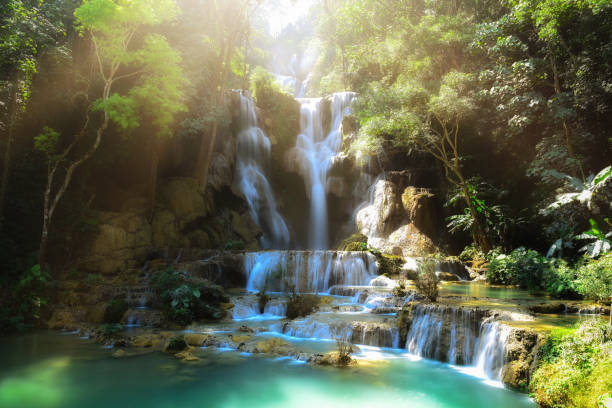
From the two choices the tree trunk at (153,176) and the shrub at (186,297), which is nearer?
the shrub at (186,297)

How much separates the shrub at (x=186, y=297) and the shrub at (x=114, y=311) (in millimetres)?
933

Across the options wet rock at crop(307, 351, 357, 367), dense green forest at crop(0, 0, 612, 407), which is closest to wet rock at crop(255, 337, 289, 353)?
wet rock at crop(307, 351, 357, 367)

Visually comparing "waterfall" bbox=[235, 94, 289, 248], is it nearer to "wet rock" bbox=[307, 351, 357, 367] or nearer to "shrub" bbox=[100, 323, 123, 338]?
"shrub" bbox=[100, 323, 123, 338]

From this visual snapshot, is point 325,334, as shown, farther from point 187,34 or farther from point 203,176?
point 187,34

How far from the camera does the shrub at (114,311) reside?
30.6 ft

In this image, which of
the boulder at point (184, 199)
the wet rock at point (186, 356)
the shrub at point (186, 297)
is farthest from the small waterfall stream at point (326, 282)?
the boulder at point (184, 199)

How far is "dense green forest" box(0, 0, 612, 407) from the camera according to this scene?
1074 cm

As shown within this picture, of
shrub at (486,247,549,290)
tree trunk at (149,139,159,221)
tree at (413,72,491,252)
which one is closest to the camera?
shrub at (486,247,549,290)

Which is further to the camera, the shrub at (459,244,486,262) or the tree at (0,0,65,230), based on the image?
the shrub at (459,244,486,262)

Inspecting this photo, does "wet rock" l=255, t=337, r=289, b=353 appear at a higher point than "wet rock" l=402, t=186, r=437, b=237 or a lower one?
lower

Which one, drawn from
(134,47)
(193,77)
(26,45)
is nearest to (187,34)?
(193,77)

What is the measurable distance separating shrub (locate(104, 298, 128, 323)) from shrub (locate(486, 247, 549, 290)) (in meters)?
11.5

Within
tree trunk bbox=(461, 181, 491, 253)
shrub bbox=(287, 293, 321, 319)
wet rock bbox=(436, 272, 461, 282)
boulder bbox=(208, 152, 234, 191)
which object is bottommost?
shrub bbox=(287, 293, 321, 319)

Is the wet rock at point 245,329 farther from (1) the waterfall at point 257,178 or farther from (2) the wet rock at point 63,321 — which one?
(1) the waterfall at point 257,178
